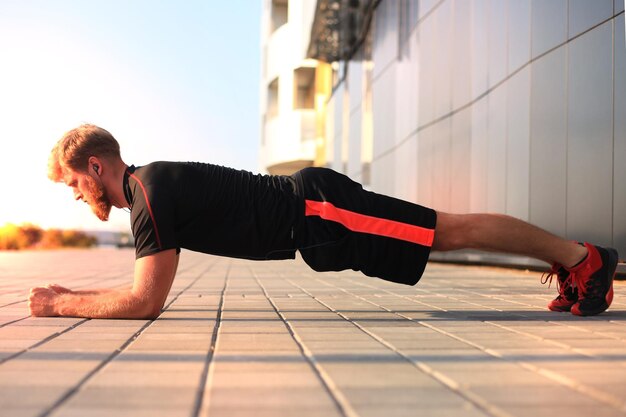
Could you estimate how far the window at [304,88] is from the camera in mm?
34719

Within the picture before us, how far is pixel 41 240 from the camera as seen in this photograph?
3039 centimetres

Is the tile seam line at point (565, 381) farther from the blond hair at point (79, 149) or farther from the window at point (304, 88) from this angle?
the window at point (304, 88)

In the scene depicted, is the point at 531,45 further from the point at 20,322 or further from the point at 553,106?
the point at 20,322

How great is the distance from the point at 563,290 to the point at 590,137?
413 cm

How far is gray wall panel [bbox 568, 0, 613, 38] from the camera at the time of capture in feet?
25.4

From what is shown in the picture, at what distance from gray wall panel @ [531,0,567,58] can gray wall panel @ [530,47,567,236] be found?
0.15m

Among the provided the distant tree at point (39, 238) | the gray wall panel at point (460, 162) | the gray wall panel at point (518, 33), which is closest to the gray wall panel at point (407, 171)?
the gray wall panel at point (460, 162)

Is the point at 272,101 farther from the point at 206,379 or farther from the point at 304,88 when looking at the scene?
the point at 206,379

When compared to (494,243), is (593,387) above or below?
below

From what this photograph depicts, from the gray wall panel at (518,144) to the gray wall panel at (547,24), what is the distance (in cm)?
45

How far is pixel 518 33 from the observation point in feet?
33.3

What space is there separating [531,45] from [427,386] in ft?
27.2

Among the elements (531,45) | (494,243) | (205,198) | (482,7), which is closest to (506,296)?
(494,243)

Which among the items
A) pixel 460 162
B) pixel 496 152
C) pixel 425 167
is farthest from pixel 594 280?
pixel 425 167
